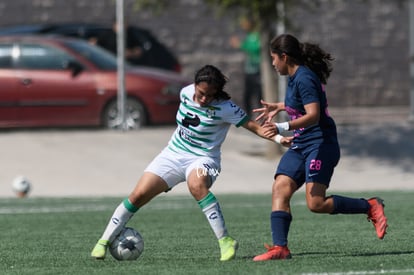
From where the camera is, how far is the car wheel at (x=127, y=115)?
23.2 m

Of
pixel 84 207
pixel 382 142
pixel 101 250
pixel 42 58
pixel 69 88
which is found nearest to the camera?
pixel 101 250

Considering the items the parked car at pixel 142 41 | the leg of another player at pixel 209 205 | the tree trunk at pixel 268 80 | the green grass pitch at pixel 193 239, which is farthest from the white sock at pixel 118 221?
the parked car at pixel 142 41

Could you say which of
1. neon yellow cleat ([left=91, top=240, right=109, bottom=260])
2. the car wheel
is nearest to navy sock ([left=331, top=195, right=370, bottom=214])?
neon yellow cleat ([left=91, top=240, right=109, bottom=260])

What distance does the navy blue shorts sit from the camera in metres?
9.32

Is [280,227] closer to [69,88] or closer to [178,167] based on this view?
[178,167]

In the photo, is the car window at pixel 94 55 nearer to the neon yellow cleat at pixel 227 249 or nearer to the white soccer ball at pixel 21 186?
the white soccer ball at pixel 21 186

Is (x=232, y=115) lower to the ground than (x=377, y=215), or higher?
higher

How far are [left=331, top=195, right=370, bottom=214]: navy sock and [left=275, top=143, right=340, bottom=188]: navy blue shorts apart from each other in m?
0.17

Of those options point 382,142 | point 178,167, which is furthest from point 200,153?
point 382,142

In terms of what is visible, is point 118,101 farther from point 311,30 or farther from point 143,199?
point 143,199

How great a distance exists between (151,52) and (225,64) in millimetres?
3806

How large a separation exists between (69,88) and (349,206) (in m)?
13.5

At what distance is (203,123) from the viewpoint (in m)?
9.38

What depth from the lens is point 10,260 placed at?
977 centimetres
